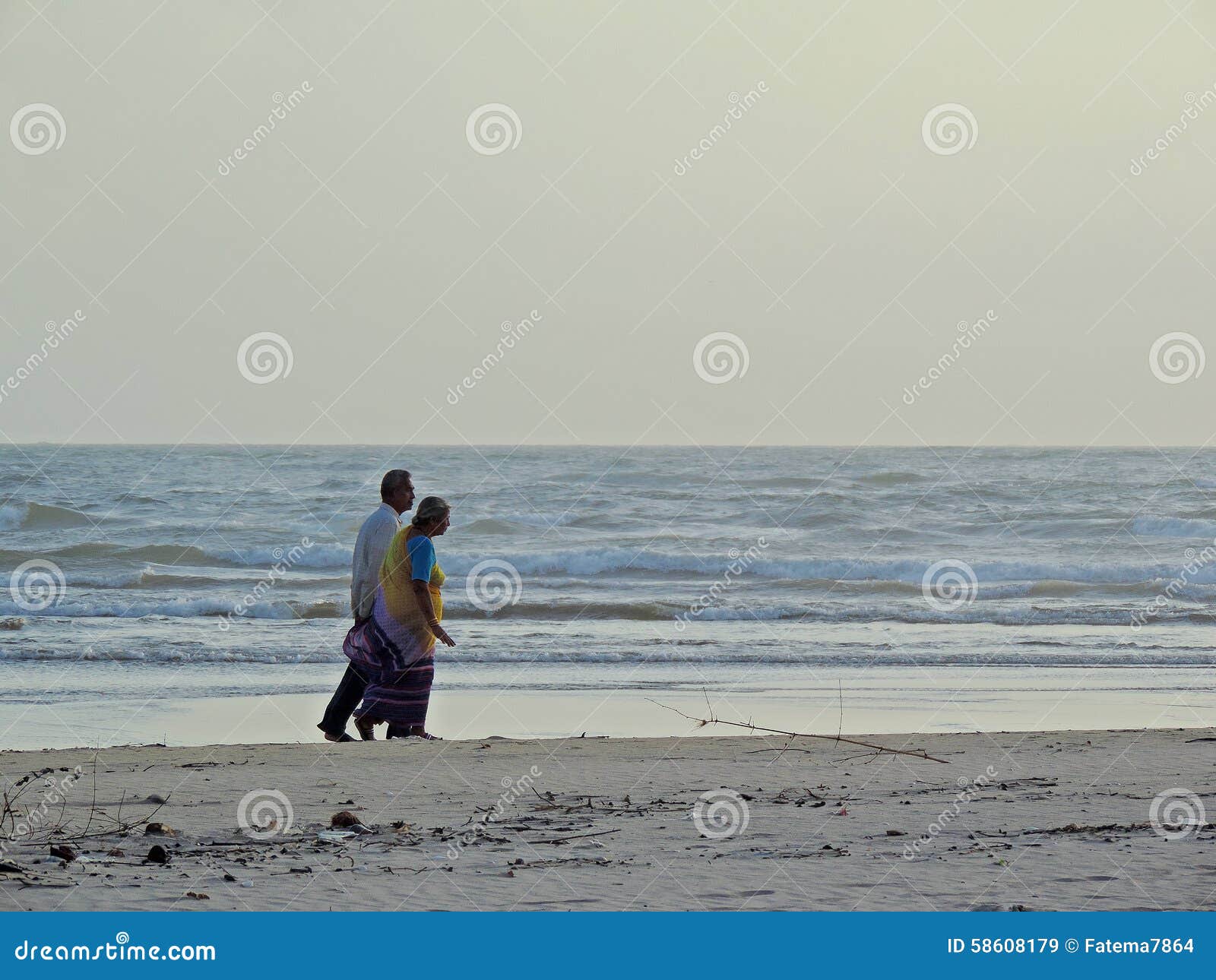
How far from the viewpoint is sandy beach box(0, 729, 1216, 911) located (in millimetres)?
4195

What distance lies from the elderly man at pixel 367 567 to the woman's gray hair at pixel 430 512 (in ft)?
0.26

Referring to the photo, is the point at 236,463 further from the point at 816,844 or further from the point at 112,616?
the point at 816,844

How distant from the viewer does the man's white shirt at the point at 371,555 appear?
725cm

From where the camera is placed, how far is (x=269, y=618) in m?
16.0

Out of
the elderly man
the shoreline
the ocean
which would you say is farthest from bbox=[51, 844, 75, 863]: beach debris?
the ocean

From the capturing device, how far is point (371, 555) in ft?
23.9

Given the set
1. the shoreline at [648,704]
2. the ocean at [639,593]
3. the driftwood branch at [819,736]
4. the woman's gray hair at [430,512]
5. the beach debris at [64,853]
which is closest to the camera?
the beach debris at [64,853]

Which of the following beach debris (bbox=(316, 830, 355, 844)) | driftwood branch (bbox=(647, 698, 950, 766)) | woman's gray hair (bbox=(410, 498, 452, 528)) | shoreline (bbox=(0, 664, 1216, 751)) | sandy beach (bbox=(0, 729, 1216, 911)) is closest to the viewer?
sandy beach (bbox=(0, 729, 1216, 911))

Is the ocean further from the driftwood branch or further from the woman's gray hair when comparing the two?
the woman's gray hair

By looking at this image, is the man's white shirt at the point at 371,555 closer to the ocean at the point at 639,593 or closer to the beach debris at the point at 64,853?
the ocean at the point at 639,593

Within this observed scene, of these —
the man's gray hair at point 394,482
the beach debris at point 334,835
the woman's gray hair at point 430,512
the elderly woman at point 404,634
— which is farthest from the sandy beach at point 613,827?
the man's gray hair at point 394,482

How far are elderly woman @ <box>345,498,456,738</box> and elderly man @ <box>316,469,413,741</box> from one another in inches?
2.1

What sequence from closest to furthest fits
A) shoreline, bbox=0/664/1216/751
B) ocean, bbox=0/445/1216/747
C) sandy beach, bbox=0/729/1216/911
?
sandy beach, bbox=0/729/1216/911 → shoreline, bbox=0/664/1216/751 → ocean, bbox=0/445/1216/747

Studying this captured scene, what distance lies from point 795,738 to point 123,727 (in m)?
4.57
